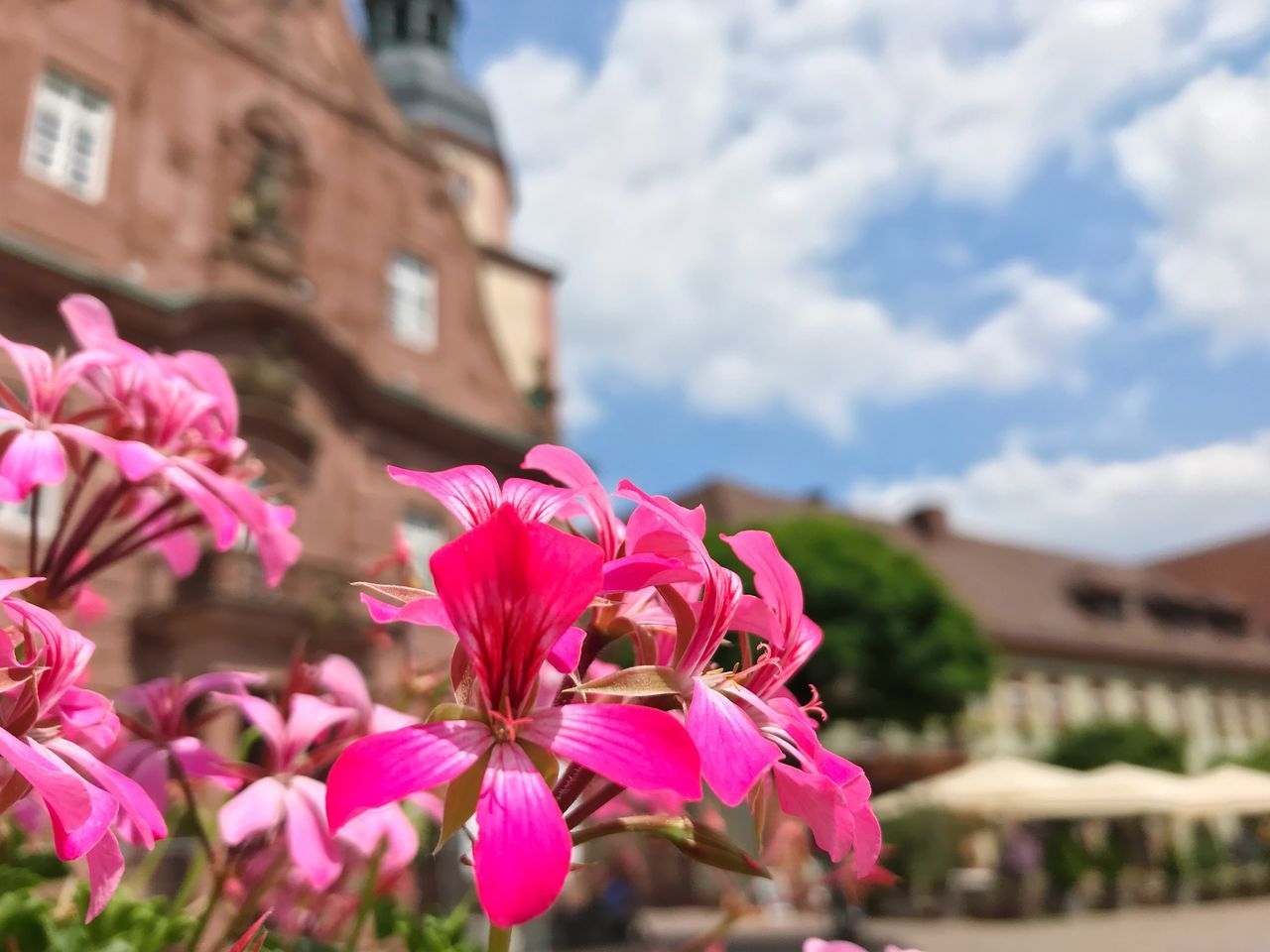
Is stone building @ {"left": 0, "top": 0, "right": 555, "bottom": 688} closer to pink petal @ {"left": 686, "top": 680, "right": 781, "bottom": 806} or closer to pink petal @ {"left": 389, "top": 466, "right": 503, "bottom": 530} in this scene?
pink petal @ {"left": 389, "top": 466, "right": 503, "bottom": 530}

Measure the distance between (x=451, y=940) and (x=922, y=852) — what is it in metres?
22.5

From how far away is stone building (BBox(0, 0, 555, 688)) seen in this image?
40.1 feet

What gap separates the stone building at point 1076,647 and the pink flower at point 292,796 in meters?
31.5

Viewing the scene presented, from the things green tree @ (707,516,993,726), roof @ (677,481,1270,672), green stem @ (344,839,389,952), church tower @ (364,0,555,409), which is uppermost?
church tower @ (364,0,555,409)

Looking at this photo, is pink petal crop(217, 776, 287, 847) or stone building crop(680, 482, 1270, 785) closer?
pink petal crop(217, 776, 287, 847)

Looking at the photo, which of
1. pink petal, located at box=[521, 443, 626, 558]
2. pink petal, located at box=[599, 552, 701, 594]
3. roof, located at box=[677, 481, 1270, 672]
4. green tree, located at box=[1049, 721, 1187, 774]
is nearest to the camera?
pink petal, located at box=[599, 552, 701, 594]

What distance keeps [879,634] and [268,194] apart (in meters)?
15.3

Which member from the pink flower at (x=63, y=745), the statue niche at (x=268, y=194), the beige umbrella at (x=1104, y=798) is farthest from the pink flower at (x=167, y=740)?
the beige umbrella at (x=1104, y=798)

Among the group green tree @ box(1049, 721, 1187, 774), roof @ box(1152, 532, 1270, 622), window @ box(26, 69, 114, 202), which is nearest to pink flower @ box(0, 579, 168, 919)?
window @ box(26, 69, 114, 202)

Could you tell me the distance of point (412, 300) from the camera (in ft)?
58.7

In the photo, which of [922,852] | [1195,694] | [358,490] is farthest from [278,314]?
[1195,694]

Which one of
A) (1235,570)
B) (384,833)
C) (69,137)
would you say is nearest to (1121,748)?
(1235,570)

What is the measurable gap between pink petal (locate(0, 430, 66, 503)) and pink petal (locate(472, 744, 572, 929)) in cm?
57

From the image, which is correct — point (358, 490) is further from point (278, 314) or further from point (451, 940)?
point (451, 940)
